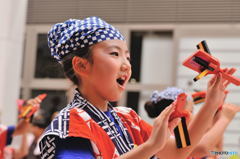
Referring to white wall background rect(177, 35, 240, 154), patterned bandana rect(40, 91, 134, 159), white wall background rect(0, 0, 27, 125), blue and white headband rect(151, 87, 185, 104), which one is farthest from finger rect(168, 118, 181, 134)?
white wall background rect(0, 0, 27, 125)

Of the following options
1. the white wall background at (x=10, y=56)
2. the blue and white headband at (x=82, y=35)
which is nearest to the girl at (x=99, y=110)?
the blue and white headband at (x=82, y=35)

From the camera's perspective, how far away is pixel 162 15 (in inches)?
302

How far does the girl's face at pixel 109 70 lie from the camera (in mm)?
1506

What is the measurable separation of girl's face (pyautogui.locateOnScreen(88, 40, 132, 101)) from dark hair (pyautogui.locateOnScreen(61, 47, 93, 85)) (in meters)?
0.02

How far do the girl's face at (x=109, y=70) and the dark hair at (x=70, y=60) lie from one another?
0.02m

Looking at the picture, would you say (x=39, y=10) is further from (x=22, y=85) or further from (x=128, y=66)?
(x=128, y=66)

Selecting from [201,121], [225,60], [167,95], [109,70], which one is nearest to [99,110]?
[109,70]

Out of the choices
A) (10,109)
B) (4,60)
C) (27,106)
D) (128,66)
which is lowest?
(10,109)

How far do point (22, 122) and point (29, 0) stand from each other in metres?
4.78

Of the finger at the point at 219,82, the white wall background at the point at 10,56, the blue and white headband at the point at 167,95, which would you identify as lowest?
the white wall background at the point at 10,56

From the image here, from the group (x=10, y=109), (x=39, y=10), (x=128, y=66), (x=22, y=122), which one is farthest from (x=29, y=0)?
(x=128, y=66)

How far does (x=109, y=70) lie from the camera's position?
1.50 metres

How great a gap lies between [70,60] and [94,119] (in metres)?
0.24

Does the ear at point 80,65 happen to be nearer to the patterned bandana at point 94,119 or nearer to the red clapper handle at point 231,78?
the patterned bandana at point 94,119
